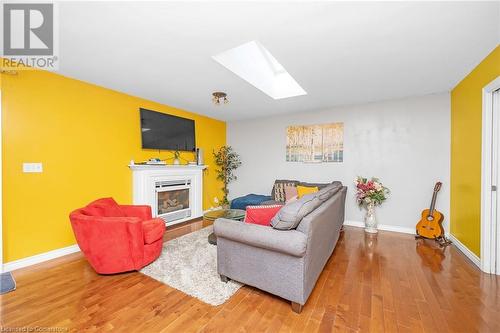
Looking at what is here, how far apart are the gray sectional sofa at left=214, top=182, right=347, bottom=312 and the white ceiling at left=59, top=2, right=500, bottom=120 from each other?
1.58 meters

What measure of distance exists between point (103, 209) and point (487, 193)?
15.3 feet

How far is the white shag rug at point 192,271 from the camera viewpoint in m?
2.10

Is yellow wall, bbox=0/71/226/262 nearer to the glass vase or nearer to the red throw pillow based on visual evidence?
the red throw pillow

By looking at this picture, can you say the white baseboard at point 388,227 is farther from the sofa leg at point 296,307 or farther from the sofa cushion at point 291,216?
the sofa leg at point 296,307

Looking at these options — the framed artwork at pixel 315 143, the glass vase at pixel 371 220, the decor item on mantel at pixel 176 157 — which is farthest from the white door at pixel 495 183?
the decor item on mantel at pixel 176 157

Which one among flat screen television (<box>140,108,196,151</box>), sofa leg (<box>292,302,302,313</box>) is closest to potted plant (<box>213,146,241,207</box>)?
flat screen television (<box>140,108,196,151</box>)

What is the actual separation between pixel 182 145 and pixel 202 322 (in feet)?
11.6

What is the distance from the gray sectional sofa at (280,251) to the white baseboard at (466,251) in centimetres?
203

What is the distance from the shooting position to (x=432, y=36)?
202 cm

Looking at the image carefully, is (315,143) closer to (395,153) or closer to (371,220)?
(395,153)

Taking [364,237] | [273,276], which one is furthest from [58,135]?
[364,237]

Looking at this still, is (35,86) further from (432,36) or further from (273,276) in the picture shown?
(432,36)

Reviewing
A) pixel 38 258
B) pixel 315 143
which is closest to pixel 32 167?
pixel 38 258

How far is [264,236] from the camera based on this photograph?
1890mm
